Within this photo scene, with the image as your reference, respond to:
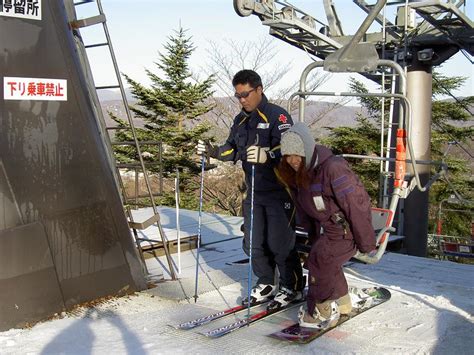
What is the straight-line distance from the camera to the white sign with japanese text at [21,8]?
3.81 metres

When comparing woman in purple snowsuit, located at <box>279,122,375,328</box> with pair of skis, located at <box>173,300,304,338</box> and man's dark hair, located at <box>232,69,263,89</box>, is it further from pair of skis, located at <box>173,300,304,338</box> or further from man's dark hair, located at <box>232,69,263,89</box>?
man's dark hair, located at <box>232,69,263,89</box>

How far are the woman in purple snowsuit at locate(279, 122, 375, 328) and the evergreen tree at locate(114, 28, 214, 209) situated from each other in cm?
1786

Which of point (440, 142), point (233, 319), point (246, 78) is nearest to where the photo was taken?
point (233, 319)

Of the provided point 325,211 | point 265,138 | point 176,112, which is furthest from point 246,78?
point 176,112

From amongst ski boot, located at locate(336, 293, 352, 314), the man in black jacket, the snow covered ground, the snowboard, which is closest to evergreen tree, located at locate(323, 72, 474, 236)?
the snow covered ground

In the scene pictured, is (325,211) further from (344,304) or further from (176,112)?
(176,112)

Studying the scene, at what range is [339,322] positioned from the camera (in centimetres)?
384

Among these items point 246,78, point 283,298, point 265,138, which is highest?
point 246,78

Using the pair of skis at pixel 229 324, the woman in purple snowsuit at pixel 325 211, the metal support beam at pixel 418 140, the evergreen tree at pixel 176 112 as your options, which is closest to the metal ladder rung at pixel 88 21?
the woman in purple snowsuit at pixel 325 211

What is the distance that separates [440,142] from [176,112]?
11.0m

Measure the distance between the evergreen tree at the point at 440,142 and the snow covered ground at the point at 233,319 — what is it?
53.6 ft

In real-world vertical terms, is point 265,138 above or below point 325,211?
above

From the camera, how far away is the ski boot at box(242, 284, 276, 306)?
4301 millimetres

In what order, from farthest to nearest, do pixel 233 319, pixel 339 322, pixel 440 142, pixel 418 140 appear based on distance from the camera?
pixel 440 142 < pixel 418 140 < pixel 233 319 < pixel 339 322
